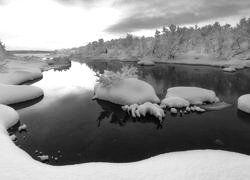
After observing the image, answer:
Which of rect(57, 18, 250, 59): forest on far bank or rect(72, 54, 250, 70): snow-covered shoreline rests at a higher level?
rect(57, 18, 250, 59): forest on far bank

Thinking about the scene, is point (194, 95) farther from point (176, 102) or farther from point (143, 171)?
point (143, 171)

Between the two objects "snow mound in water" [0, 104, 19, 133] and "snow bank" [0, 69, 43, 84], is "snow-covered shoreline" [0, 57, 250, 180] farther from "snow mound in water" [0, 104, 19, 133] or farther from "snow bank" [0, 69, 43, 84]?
"snow bank" [0, 69, 43, 84]

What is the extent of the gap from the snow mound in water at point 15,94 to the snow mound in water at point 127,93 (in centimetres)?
851

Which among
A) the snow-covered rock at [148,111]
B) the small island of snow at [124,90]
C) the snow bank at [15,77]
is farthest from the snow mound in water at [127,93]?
the snow bank at [15,77]

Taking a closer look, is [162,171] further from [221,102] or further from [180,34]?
[180,34]

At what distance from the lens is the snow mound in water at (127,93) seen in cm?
2305

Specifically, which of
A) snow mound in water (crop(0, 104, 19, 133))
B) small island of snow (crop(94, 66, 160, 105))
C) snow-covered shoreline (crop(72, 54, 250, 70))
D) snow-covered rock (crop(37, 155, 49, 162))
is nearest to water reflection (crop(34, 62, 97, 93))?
small island of snow (crop(94, 66, 160, 105))

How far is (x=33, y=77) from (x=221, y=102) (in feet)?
120

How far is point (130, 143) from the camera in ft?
48.7

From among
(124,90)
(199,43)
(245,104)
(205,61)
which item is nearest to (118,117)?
(124,90)

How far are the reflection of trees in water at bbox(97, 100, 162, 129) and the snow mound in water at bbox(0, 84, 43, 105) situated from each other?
9975 millimetres

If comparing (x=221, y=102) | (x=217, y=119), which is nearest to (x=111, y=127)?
(x=217, y=119)

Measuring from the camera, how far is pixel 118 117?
2039 centimetres

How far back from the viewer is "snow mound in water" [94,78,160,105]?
23047 millimetres
